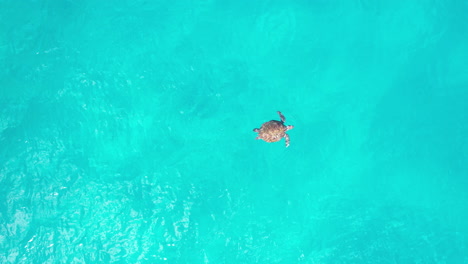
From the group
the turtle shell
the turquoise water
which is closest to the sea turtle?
the turtle shell

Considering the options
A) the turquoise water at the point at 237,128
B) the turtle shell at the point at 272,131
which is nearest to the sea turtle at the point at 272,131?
the turtle shell at the point at 272,131

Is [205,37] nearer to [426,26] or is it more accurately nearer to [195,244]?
[195,244]

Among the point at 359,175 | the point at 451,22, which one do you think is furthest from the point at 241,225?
the point at 451,22

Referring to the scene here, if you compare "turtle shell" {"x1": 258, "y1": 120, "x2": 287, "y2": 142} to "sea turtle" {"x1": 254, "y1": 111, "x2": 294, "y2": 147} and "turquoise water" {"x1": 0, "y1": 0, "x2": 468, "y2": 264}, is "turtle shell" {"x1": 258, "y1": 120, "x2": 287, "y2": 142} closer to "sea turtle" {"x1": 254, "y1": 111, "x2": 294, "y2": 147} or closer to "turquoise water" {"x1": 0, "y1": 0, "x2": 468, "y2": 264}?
"sea turtle" {"x1": 254, "y1": 111, "x2": 294, "y2": 147}

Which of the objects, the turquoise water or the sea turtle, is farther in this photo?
the turquoise water

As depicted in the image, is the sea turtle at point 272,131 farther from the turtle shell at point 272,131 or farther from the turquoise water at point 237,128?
the turquoise water at point 237,128

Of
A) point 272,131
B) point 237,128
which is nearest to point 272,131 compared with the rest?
point 272,131
